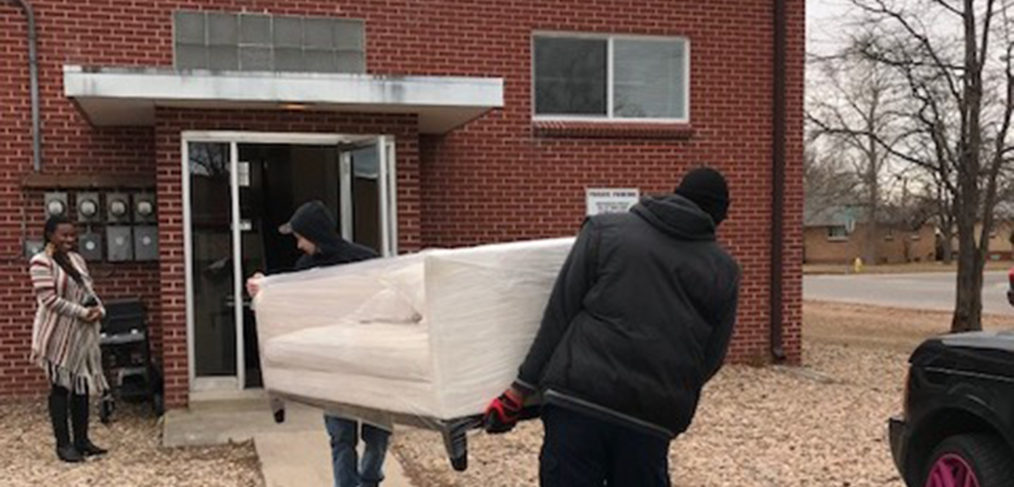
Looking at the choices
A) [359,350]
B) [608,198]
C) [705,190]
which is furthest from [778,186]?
[359,350]

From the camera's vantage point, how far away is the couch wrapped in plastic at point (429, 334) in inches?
132

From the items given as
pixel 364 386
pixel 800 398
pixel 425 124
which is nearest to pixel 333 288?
pixel 364 386

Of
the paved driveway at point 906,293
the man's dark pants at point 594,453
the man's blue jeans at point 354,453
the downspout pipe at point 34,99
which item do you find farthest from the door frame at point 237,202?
the paved driveway at point 906,293

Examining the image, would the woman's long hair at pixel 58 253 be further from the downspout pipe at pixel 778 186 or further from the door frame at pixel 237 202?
the downspout pipe at pixel 778 186

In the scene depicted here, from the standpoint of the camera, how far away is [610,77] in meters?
9.72

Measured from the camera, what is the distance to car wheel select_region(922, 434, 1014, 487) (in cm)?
399

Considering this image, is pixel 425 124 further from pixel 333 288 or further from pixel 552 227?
pixel 333 288

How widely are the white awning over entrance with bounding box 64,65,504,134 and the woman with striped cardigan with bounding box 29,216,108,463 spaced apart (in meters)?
1.16

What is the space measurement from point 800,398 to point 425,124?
4.21 meters

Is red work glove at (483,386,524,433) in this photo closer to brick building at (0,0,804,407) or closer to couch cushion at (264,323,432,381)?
couch cushion at (264,323,432,381)

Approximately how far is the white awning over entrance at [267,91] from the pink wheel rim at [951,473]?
4323mm

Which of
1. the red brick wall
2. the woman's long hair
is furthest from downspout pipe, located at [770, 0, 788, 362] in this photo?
the woman's long hair

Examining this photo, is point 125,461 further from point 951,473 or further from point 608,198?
point 608,198

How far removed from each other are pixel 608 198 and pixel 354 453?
5.54m
